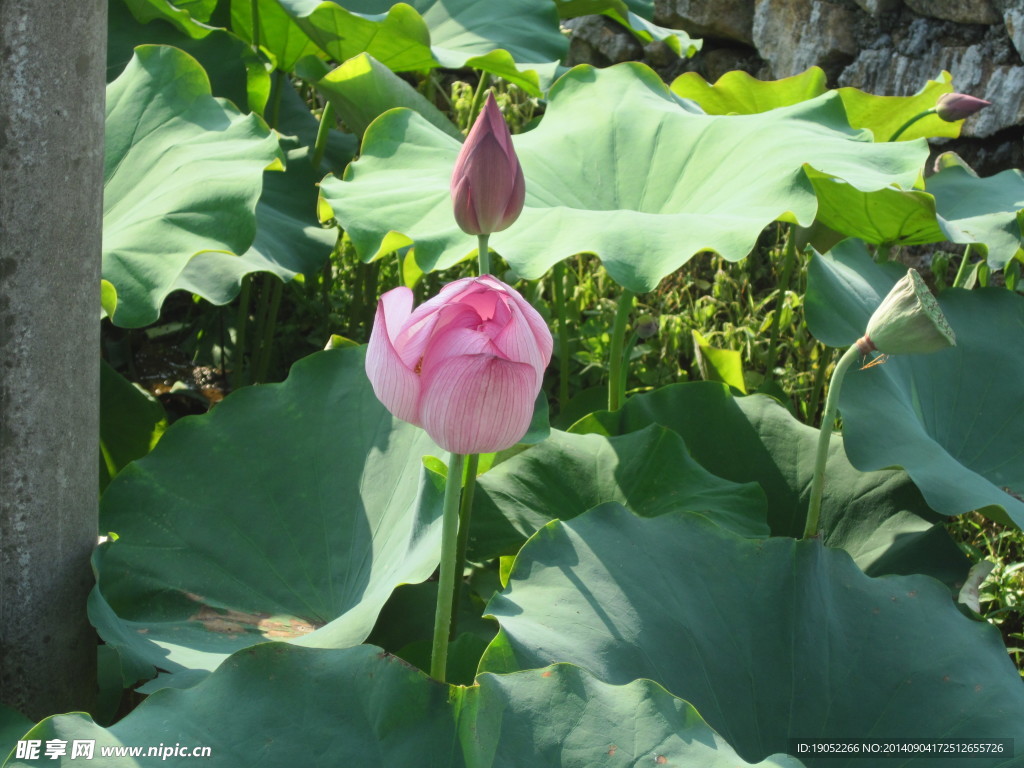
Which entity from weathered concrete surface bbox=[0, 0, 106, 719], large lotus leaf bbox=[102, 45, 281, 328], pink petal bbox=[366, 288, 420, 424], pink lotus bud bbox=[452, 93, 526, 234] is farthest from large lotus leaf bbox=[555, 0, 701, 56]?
pink petal bbox=[366, 288, 420, 424]

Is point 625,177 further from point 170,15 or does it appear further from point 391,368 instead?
point 170,15

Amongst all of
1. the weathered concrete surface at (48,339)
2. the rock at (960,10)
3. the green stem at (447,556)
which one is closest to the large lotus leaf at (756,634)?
the green stem at (447,556)

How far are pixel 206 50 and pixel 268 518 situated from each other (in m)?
1.19

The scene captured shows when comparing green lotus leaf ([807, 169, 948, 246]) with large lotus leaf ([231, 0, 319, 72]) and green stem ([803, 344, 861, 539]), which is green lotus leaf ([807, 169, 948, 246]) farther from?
large lotus leaf ([231, 0, 319, 72])

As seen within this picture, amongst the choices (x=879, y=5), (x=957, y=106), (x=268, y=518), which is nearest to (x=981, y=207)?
(x=957, y=106)

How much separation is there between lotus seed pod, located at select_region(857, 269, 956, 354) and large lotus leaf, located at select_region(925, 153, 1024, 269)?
2.03 feet

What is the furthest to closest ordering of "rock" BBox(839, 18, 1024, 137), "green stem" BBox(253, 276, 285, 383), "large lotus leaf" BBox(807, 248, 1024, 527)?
"rock" BBox(839, 18, 1024, 137), "green stem" BBox(253, 276, 285, 383), "large lotus leaf" BBox(807, 248, 1024, 527)

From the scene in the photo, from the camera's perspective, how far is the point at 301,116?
2.48 metres

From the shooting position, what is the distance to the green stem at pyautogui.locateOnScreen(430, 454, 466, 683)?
848 mm

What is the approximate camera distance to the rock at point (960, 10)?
2328 millimetres

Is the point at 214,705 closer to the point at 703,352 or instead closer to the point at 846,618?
the point at 846,618

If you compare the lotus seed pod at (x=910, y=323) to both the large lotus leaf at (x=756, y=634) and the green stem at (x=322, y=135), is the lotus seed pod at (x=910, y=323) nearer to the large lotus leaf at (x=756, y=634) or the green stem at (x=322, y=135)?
the large lotus leaf at (x=756, y=634)

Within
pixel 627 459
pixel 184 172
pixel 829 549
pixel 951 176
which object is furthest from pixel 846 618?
pixel 951 176

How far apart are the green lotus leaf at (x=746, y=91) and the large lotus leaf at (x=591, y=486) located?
105 centimetres
